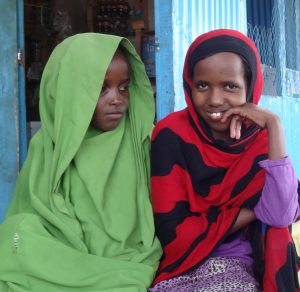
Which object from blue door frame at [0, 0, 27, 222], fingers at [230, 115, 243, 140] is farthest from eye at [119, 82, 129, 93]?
blue door frame at [0, 0, 27, 222]

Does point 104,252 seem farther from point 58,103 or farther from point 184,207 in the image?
point 58,103

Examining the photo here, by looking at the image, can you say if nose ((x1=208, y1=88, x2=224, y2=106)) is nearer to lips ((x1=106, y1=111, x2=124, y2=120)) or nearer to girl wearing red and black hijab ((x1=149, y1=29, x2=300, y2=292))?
girl wearing red and black hijab ((x1=149, y1=29, x2=300, y2=292))

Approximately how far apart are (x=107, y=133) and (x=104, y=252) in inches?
17.4

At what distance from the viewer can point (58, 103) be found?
1854mm

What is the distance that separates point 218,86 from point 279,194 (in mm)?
443

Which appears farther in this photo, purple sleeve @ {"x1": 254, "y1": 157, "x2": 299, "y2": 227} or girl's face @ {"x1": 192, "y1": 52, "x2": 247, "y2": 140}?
girl's face @ {"x1": 192, "y1": 52, "x2": 247, "y2": 140}

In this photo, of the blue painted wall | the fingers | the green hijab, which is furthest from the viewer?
the blue painted wall

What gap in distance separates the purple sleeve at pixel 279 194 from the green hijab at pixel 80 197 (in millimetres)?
428

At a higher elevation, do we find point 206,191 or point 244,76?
point 244,76

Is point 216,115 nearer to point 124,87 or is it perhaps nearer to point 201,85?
point 201,85

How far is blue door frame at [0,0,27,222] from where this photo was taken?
3.38 m

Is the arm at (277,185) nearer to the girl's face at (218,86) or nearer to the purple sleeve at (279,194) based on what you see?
the purple sleeve at (279,194)

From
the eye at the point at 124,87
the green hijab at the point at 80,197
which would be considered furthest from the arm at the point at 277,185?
the eye at the point at 124,87

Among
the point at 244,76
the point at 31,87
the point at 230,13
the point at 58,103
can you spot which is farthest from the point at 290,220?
the point at 31,87
